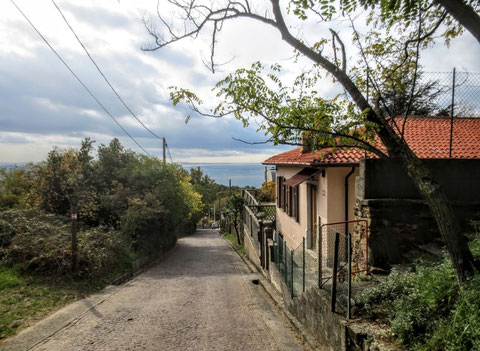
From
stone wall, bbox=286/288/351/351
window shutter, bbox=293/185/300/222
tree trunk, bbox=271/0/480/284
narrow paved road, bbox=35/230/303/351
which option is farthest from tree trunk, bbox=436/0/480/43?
window shutter, bbox=293/185/300/222

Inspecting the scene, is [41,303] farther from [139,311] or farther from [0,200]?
[0,200]

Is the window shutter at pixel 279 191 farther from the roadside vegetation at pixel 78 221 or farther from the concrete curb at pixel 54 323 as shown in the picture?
the concrete curb at pixel 54 323

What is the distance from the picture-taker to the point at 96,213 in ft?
47.0

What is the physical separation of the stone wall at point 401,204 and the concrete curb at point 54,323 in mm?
5835

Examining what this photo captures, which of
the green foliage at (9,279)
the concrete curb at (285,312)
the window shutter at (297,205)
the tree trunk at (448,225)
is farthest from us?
the window shutter at (297,205)

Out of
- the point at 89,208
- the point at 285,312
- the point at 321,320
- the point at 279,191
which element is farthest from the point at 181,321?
the point at 279,191

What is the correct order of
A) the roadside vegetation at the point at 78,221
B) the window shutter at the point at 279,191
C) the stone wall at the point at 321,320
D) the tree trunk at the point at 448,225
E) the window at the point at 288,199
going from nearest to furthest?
the tree trunk at the point at 448,225 → the stone wall at the point at 321,320 → the roadside vegetation at the point at 78,221 → the window at the point at 288,199 → the window shutter at the point at 279,191

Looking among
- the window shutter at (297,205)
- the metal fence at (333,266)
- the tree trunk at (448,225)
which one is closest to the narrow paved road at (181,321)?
the metal fence at (333,266)

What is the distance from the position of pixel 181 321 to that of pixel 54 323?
96.2 inches

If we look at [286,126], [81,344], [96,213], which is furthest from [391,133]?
[96,213]

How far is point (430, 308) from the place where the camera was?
10.7 ft

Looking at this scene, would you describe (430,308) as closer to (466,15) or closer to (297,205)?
(466,15)

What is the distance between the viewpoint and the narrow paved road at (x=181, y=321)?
4.93m

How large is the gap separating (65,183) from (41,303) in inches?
360
